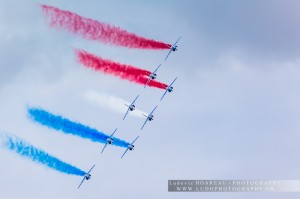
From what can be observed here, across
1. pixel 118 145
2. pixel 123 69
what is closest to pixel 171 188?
pixel 118 145

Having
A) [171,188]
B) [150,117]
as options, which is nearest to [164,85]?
[150,117]

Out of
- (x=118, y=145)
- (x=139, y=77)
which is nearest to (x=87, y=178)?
(x=118, y=145)

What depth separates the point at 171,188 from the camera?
17288 cm

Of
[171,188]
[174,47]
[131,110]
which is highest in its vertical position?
[174,47]

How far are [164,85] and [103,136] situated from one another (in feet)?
60.6

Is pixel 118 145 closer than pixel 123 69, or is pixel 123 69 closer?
pixel 123 69

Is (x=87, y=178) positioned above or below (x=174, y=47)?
below

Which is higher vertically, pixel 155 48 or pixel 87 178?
pixel 155 48

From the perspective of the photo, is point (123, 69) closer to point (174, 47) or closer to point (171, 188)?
point (174, 47)

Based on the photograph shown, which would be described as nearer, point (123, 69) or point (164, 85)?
point (123, 69)

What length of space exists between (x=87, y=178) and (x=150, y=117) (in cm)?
1948

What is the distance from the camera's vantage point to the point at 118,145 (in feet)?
587

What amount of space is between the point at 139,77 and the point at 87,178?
2633 cm

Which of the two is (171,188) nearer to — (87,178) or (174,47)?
(87,178)
